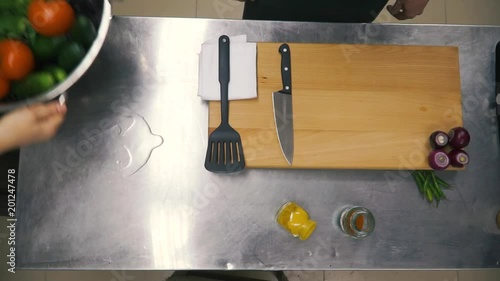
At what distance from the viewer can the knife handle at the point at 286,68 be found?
833 millimetres

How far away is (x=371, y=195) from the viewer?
0.88 metres

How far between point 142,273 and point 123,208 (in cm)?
62

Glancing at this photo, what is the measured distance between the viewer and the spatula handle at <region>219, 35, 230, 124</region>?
81 centimetres

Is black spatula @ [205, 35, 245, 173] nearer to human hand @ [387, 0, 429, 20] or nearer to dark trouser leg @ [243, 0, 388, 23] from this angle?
dark trouser leg @ [243, 0, 388, 23]

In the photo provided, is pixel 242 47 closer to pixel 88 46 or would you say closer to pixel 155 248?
pixel 88 46

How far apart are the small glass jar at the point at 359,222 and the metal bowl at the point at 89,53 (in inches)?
20.8

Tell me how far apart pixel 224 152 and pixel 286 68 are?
0.66ft

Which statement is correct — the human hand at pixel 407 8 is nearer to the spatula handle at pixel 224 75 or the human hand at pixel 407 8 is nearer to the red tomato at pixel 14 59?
the spatula handle at pixel 224 75

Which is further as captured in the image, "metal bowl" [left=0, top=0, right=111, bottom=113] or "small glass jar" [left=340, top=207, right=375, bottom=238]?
"small glass jar" [left=340, top=207, right=375, bottom=238]

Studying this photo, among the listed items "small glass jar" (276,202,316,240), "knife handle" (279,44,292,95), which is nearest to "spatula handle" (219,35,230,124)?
"knife handle" (279,44,292,95)

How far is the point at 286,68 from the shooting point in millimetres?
834

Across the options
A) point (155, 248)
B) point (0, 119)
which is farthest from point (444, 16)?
point (0, 119)

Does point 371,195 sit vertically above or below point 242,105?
below

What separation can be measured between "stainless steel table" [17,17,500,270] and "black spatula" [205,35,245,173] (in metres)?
0.04
